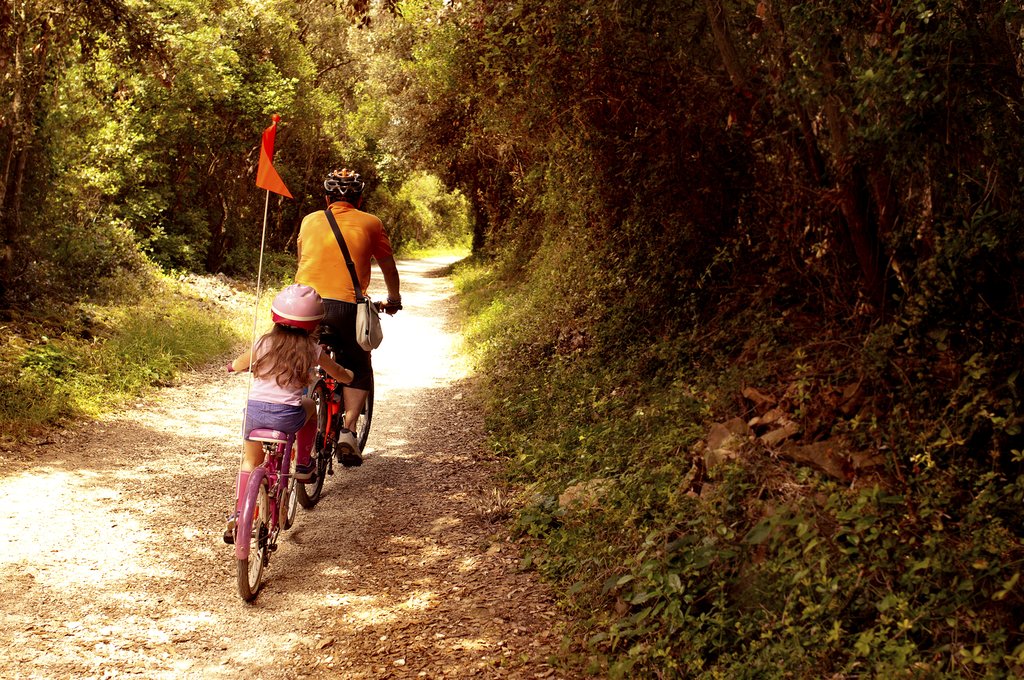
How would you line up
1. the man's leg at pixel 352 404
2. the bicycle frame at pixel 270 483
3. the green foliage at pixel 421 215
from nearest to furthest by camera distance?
the bicycle frame at pixel 270 483 < the man's leg at pixel 352 404 < the green foliage at pixel 421 215

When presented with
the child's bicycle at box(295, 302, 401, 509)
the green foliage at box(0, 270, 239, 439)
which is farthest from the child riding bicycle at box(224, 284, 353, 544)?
the green foliage at box(0, 270, 239, 439)

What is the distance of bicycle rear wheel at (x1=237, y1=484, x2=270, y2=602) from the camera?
4637 mm

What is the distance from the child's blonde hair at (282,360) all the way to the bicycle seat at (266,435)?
0.88 ft

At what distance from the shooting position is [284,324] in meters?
4.75

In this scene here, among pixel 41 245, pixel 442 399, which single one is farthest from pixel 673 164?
pixel 41 245

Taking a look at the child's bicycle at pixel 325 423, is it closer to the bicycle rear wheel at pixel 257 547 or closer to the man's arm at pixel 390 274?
the man's arm at pixel 390 274

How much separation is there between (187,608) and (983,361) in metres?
4.26

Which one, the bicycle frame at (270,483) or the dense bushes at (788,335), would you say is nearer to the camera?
the dense bushes at (788,335)

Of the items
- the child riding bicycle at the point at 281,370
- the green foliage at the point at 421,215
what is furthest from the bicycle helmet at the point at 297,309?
the green foliage at the point at 421,215

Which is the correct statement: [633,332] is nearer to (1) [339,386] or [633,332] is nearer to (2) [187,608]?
(1) [339,386]

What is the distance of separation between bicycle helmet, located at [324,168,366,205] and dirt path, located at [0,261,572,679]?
2.34 meters

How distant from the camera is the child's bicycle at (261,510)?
14.9 ft

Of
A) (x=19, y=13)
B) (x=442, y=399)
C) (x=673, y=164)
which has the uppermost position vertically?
(x=19, y=13)

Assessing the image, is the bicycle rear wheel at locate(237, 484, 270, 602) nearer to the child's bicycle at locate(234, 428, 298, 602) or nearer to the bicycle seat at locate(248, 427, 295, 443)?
the child's bicycle at locate(234, 428, 298, 602)
